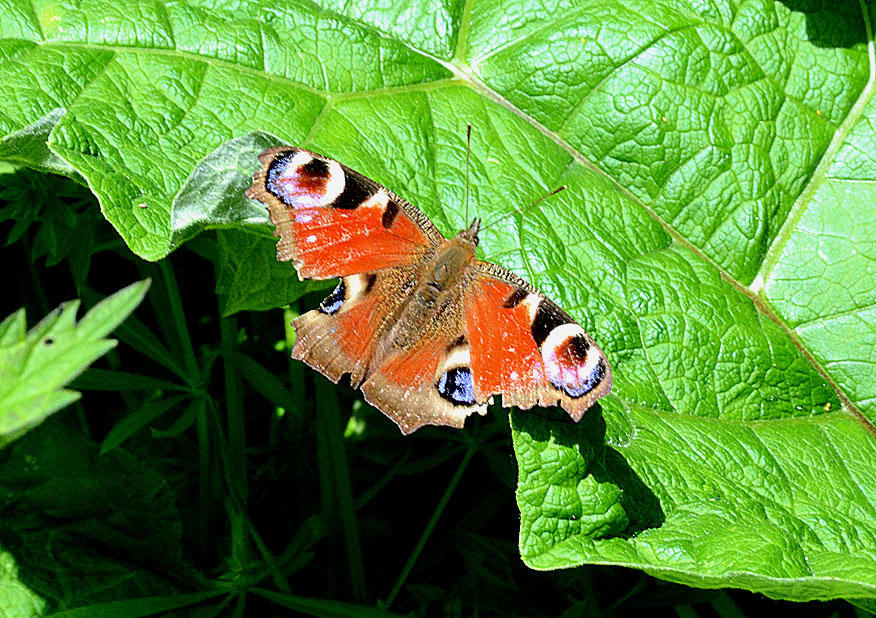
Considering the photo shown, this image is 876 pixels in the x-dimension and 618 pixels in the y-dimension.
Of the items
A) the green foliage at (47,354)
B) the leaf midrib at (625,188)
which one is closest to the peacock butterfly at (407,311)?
the leaf midrib at (625,188)

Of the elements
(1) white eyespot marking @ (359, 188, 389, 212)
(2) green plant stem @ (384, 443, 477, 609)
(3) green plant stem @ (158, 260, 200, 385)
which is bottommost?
(2) green plant stem @ (384, 443, 477, 609)

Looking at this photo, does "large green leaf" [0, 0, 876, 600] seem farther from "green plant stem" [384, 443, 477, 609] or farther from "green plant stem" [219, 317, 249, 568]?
"green plant stem" [384, 443, 477, 609]

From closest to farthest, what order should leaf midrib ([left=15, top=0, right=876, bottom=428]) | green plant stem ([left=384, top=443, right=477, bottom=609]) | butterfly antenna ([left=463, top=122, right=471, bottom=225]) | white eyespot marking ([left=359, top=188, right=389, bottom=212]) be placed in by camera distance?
white eyespot marking ([left=359, top=188, right=389, bottom=212]), butterfly antenna ([left=463, top=122, right=471, bottom=225]), leaf midrib ([left=15, top=0, right=876, bottom=428]), green plant stem ([left=384, top=443, right=477, bottom=609])

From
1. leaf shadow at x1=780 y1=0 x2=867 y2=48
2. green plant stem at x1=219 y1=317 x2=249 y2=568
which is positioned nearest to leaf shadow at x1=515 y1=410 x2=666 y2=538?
green plant stem at x1=219 y1=317 x2=249 y2=568

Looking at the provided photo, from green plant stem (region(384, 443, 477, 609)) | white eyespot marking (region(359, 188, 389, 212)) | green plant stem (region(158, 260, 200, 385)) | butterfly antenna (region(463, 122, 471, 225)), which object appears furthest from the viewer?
green plant stem (region(158, 260, 200, 385))

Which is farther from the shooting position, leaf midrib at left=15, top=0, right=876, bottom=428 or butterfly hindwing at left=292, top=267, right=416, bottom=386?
leaf midrib at left=15, top=0, right=876, bottom=428

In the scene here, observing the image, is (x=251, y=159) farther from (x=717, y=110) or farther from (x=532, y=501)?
(x=717, y=110)

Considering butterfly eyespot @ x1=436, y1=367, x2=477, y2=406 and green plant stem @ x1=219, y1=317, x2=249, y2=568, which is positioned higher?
butterfly eyespot @ x1=436, y1=367, x2=477, y2=406

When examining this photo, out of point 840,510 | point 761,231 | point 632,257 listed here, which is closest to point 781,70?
point 761,231
